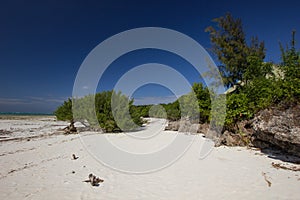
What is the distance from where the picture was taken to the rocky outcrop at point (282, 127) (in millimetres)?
5141

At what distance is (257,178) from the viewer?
418 centimetres

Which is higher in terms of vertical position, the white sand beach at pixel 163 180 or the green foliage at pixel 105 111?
the green foliage at pixel 105 111

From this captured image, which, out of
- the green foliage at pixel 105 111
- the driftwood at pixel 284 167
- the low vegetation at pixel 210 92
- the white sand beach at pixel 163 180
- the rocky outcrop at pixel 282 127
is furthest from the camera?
the green foliage at pixel 105 111

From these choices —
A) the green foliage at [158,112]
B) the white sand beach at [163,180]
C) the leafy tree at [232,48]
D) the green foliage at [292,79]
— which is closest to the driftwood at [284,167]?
the white sand beach at [163,180]

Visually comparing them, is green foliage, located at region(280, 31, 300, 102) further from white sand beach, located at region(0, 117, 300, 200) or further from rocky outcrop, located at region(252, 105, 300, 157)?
white sand beach, located at region(0, 117, 300, 200)

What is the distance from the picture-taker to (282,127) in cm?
541

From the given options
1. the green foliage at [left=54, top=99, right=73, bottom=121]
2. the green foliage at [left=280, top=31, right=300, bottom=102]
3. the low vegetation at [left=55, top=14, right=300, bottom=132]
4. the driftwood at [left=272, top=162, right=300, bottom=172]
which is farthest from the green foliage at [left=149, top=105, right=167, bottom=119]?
the driftwood at [left=272, top=162, right=300, bottom=172]

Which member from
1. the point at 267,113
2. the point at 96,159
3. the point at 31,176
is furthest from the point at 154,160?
the point at 267,113

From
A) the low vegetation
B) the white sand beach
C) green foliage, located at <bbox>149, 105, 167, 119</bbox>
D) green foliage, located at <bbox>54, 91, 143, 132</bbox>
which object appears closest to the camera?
the white sand beach

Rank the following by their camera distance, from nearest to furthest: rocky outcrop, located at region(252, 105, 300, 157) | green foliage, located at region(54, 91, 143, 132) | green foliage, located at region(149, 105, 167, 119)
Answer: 1. rocky outcrop, located at region(252, 105, 300, 157)
2. green foliage, located at region(54, 91, 143, 132)
3. green foliage, located at region(149, 105, 167, 119)

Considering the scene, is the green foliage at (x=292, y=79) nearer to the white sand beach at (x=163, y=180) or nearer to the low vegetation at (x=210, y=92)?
the white sand beach at (x=163, y=180)

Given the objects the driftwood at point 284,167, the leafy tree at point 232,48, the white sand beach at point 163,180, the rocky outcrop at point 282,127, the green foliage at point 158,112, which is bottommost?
the white sand beach at point 163,180

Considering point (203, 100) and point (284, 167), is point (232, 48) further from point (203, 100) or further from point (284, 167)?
point (284, 167)

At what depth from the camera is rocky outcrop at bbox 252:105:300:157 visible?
5141mm
